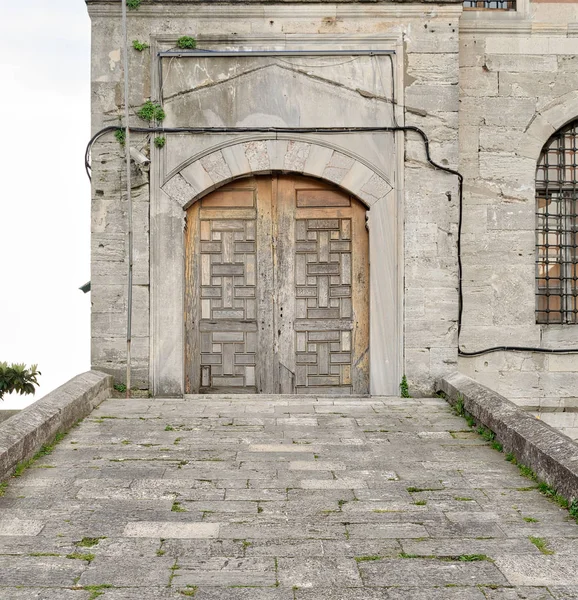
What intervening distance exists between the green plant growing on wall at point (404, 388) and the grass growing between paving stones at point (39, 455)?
3.37 metres

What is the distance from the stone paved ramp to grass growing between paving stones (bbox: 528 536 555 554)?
0.02 metres

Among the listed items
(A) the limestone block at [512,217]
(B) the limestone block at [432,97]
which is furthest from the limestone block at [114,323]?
(A) the limestone block at [512,217]

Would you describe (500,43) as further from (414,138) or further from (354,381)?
(354,381)

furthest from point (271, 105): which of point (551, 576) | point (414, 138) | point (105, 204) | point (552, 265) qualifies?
point (551, 576)

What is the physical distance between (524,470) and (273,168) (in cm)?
405

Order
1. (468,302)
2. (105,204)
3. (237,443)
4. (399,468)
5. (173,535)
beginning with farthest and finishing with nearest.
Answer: (468,302), (105,204), (237,443), (399,468), (173,535)

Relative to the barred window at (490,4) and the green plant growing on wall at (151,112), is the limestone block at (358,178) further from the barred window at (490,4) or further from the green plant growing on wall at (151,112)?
the barred window at (490,4)

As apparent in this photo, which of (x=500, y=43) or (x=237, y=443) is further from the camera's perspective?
(x=500, y=43)

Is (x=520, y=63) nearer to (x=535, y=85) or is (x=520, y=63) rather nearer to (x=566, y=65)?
(x=535, y=85)

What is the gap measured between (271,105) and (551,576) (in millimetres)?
5495

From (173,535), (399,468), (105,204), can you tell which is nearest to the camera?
(173,535)

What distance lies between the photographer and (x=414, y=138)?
7.37 m

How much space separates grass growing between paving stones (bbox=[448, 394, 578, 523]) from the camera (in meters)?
3.69

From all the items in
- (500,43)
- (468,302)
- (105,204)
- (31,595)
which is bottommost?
(31,595)
